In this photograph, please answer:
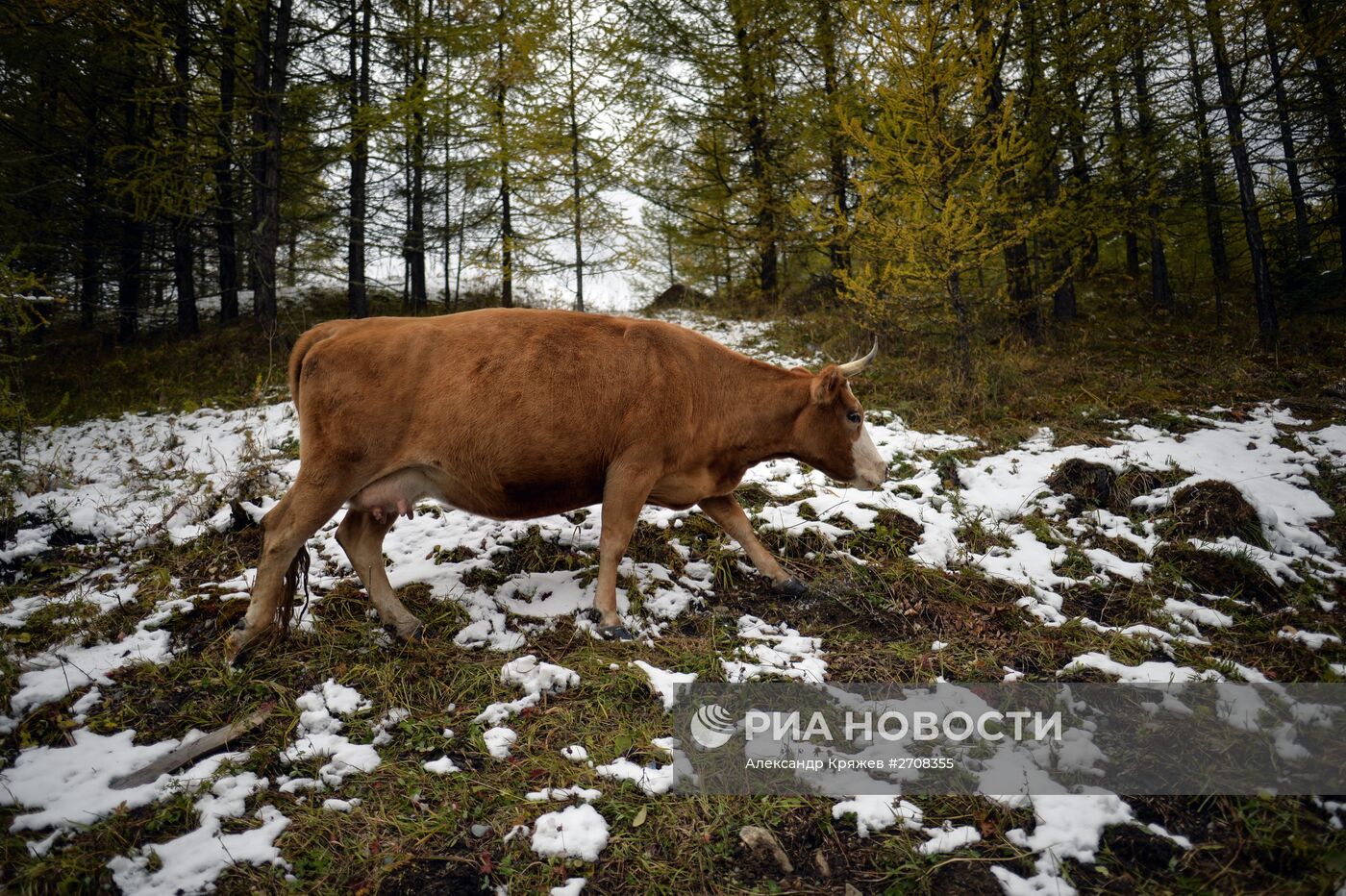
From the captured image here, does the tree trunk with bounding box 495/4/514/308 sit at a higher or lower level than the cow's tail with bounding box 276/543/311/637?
higher

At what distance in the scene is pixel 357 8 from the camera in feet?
37.3

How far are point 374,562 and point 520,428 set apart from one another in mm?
1399

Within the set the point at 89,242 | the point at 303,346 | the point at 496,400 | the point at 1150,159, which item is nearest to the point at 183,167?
the point at 89,242

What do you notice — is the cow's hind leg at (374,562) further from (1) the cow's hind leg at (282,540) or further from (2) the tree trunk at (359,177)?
(2) the tree trunk at (359,177)

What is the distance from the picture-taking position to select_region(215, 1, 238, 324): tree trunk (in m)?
9.92

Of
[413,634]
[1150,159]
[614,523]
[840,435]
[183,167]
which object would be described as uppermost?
[183,167]

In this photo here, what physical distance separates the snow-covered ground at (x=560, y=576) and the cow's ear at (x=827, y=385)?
3.90ft

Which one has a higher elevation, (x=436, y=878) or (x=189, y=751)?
(x=189, y=751)

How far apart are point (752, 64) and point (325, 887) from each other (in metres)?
15.9

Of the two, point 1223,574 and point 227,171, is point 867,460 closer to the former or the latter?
point 1223,574

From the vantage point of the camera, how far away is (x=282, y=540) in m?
3.51

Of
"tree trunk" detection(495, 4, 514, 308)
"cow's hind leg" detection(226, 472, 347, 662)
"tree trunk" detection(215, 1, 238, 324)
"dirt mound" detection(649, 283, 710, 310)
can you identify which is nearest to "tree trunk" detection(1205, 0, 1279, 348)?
"dirt mound" detection(649, 283, 710, 310)

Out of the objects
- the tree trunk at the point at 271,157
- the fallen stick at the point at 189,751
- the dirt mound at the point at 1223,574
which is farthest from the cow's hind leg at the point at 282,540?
the tree trunk at the point at 271,157

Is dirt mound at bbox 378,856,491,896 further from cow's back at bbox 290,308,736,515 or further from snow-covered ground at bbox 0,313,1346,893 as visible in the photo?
cow's back at bbox 290,308,736,515
